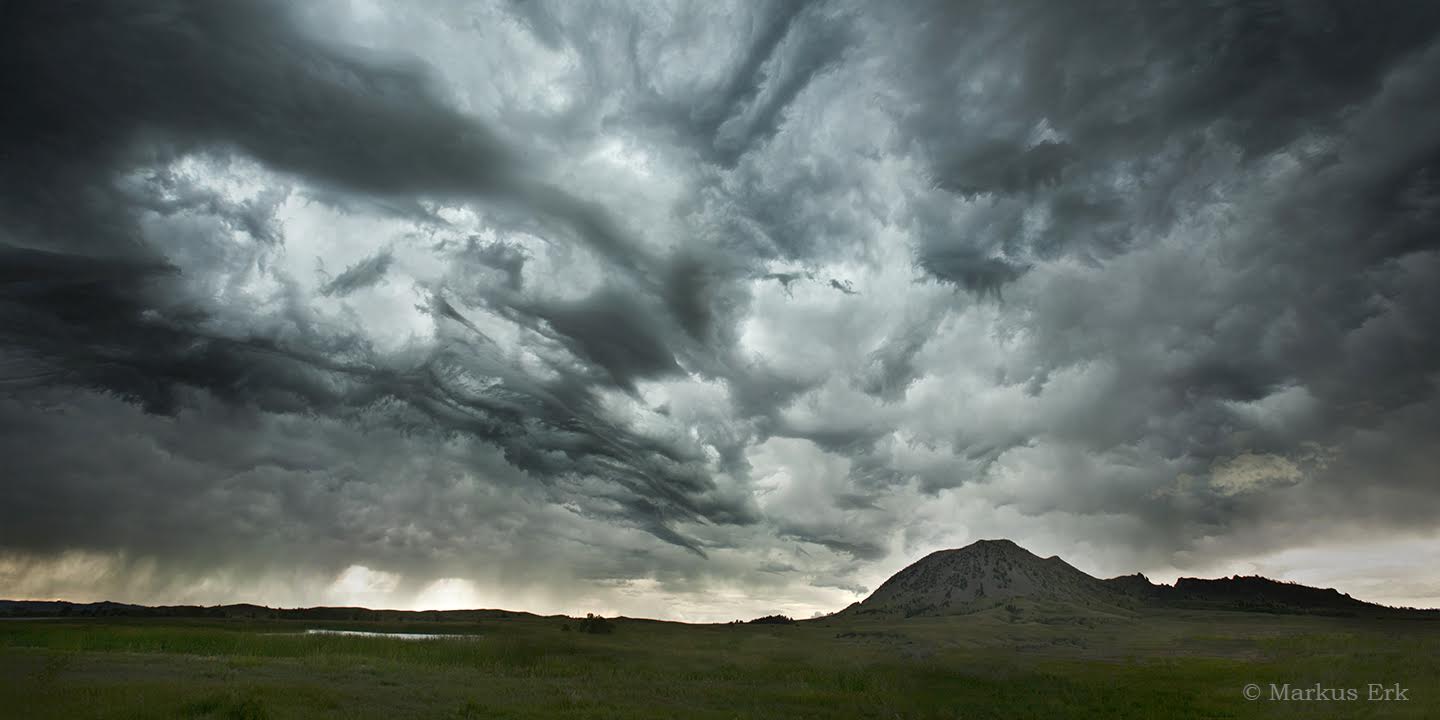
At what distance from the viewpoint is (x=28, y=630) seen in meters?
71.9

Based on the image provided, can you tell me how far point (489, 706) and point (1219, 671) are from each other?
7035 centimetres

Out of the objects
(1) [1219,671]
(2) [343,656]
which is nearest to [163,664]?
(2) [343,656]

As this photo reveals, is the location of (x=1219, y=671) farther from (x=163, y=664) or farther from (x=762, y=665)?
(x=163, y=664)

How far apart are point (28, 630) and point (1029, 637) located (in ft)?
598

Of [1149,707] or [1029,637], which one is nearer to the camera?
[1149,707]

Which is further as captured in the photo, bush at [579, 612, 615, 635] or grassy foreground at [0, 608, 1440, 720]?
bush at [579, 612, 615, 635]

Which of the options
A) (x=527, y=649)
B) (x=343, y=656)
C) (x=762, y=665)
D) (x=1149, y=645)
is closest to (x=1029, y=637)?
(x=1149, y=645)

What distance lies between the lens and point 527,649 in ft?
212

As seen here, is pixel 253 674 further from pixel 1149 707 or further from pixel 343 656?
pixel 1149 707

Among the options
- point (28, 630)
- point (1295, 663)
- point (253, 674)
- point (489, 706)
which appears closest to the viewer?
point (489, 706)

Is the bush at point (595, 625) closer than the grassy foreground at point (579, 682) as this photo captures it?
No

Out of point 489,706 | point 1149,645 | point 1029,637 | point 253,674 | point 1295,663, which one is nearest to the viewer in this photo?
point 489,706

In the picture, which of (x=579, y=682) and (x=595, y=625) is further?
(x=595, y=625)

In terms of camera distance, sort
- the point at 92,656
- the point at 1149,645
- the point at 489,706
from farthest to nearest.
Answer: the point at 1149,645 → the point at 92,656 → the point at 489,706
